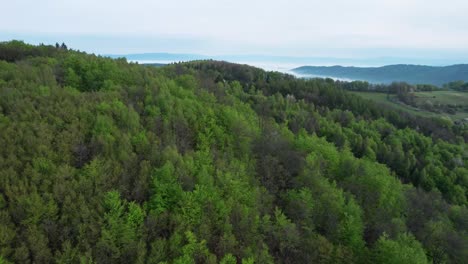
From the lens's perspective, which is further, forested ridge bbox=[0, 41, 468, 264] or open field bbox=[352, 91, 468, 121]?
open field bbox=[352, 91, 468, 121]

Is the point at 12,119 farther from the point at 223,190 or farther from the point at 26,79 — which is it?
the point at 223,190

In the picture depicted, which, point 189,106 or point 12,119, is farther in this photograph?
point 189,106

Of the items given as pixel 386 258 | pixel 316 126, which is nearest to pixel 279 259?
pixel 386 258

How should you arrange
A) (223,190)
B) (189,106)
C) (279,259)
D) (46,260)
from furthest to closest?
(189,106) < (223,190) < (279,259) < (46,260)

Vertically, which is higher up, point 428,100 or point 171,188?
point 428,100

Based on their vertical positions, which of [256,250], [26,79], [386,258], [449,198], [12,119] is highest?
[26,79]

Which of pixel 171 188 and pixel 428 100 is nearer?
pixel 171 188

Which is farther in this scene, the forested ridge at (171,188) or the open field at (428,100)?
the open field at (428,100)

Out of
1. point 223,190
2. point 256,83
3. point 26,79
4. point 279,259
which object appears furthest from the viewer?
point 256,83
